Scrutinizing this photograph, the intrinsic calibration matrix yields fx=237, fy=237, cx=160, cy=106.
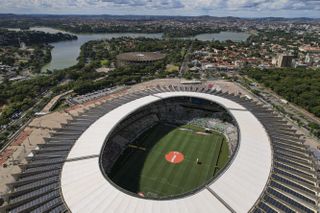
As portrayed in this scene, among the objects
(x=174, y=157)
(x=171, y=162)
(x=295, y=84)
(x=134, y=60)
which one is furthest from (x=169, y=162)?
(x=134, y=60)

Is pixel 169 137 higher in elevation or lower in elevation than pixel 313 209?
lower

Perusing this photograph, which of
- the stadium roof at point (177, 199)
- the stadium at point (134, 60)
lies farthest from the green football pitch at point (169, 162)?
the stadium at point (134, 60)

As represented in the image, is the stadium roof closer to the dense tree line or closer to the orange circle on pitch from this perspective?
the orange circle on pitch

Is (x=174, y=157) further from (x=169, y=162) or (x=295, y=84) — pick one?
(x=295, y=84)

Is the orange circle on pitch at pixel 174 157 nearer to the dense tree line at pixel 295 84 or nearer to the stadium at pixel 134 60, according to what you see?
the dense tree line at pixel 295 84

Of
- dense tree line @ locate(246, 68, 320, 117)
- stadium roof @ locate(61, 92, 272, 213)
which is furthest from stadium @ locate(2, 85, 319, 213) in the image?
dense tree line @ locate(246, 68, 320, 117)

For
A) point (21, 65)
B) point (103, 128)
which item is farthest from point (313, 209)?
point (21, 65)

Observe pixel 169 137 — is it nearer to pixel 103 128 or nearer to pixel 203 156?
pixel 203 156
